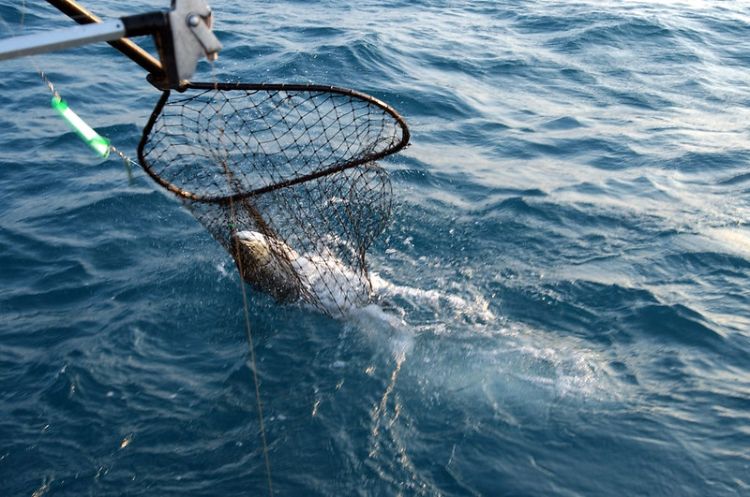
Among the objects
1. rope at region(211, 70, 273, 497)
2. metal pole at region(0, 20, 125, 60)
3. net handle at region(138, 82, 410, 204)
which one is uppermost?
metal pole at region(0, 20, 125, 60)

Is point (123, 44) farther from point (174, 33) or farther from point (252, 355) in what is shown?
point (252, 355)

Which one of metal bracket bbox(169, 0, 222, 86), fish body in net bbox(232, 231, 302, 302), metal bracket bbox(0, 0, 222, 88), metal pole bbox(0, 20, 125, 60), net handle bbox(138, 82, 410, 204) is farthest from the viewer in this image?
fish body in net bbox(232, 231, 302, 302)

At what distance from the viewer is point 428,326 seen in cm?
600

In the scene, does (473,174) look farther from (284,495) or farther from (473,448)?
(284,495)

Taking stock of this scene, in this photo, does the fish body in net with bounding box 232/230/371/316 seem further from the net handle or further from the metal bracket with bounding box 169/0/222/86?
the metal bracket with bounding box 169/0/222/86

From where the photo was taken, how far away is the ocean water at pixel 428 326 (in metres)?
4.57

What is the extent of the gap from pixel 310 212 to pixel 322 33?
7.93 m

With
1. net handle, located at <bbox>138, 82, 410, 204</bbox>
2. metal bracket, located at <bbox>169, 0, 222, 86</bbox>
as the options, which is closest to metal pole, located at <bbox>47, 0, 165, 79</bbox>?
net handle, located at <bbox>138, 82, 410, 204</bbox>

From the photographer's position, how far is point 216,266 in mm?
6703

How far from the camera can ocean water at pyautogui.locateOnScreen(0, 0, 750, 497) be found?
4.57 m

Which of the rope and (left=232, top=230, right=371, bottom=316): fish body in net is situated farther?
(left=232, top=230, right=371, bottom=316): fish body in net

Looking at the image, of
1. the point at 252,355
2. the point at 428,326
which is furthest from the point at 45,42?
the point at 428,326

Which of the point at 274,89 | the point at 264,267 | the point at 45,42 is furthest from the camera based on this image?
the point at 264,267

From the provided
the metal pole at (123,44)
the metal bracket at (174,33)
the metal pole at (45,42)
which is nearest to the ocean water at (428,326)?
the metal pole at (123,44)
